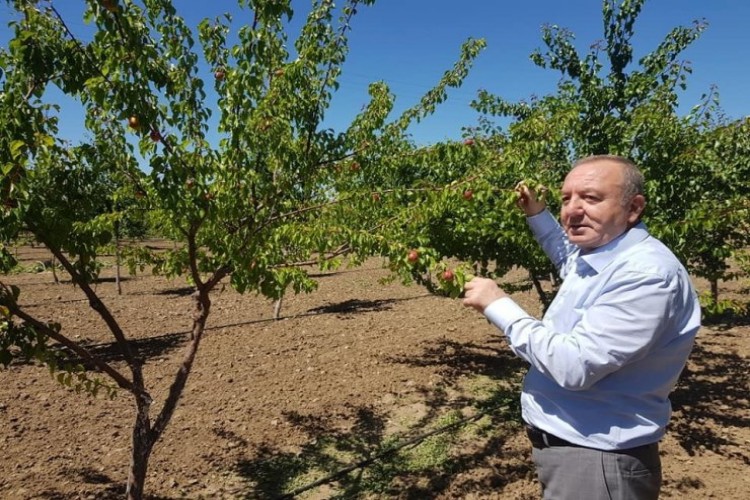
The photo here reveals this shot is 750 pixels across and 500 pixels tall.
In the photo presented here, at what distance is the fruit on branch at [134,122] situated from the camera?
6.93 feet

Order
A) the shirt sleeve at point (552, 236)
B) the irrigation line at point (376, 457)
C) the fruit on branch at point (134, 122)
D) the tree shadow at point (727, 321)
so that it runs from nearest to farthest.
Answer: the fruit on branch at point (134, 122), the shirt sleeve at point (552, 236), the irrigation line at point (376, 457), the tree shadow at point (727, 321)

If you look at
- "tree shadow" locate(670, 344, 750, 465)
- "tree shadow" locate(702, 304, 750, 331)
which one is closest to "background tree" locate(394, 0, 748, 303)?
"tree shadow" locate(670, 344, 750, 465)

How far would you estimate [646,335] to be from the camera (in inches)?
56.0

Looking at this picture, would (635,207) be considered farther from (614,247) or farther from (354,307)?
(354,307)

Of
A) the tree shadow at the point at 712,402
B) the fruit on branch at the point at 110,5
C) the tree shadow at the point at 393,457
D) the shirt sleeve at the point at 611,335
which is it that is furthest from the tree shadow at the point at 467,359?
the fruit on branch at the point at 110,5

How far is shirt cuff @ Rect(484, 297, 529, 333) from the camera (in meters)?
1.59

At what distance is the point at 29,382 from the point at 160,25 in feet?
19.8

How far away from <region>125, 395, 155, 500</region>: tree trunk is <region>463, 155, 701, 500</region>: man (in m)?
2.32

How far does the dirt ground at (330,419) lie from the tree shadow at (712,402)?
0.02m

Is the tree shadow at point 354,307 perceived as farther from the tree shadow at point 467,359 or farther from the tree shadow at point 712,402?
the tree shadow at point 712,402

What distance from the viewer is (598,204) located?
1.67m

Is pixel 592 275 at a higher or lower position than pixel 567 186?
lower

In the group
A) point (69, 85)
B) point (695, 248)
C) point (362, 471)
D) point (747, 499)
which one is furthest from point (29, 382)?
point (695, 248)

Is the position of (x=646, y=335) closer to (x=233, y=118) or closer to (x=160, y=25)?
(x=233, y=118)
